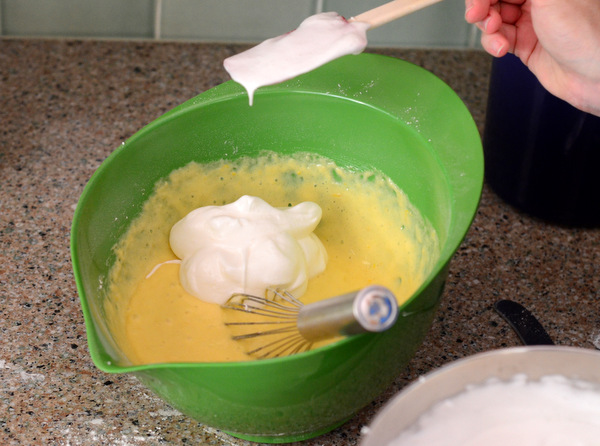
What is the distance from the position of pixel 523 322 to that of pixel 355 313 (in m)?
0.33

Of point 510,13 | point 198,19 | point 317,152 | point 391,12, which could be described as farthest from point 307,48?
point 198,19

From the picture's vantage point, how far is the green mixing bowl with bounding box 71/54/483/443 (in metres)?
0.58

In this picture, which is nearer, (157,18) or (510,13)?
(510,13)

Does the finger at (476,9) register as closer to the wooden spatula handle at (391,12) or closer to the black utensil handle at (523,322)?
the wooden spatula handle at (391,12)

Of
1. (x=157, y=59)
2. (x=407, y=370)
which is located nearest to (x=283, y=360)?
(x=407, y=370)

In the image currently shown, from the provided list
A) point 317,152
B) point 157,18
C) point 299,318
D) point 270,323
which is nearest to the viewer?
point 299,318

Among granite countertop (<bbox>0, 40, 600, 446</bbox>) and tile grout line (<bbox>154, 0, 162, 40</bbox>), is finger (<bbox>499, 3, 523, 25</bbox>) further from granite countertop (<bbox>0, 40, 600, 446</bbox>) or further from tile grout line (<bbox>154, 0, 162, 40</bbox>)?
tile grout line (<bbox>154, 0, 162, 40</bbox>)

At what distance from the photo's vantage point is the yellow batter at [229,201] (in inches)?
30.1

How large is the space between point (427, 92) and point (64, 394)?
502 mm

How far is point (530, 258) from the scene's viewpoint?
0.94 metres

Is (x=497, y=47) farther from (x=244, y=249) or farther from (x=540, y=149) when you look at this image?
(x=244, y=249)

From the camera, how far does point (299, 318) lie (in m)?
0.64

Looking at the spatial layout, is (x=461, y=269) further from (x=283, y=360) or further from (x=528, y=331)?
(x=283, y=360)

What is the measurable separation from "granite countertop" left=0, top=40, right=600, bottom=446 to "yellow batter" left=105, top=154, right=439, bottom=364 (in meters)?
0.07
